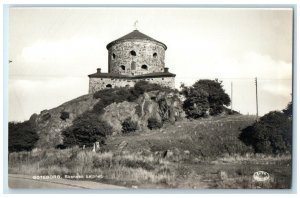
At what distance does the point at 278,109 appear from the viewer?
2006 cm

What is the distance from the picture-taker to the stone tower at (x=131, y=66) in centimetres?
3325

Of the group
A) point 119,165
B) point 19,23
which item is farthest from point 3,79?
point 119,165

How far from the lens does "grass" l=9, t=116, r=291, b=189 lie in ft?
57.0

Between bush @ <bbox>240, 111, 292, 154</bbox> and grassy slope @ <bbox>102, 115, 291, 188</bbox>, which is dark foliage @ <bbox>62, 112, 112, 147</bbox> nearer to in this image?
grassy slope @ <bbox>102, 115, 291, 188</bbox>

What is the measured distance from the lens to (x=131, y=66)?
34781 mm

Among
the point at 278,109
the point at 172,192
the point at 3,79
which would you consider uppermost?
the point at 3,79

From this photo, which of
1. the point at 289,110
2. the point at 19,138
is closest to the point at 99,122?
the point at 19,138

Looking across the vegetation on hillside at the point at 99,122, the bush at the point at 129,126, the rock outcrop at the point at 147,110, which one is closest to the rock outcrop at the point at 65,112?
the vegetation on hillside at the point at 99,122

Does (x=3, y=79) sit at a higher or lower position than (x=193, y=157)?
higher

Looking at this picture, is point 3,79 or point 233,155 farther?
point 233,155

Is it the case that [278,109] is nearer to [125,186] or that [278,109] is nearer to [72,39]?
[125,186]

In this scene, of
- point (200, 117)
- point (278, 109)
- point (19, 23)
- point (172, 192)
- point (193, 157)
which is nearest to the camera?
point (172, 192)

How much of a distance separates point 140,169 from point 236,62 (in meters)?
7.10

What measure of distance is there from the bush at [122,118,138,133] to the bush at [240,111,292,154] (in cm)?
871
